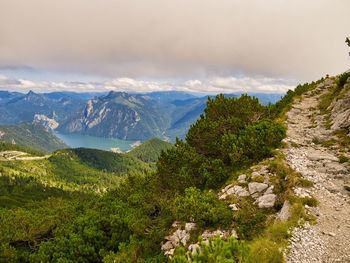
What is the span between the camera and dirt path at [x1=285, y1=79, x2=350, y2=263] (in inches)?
687

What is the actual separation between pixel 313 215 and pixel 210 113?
21956mm

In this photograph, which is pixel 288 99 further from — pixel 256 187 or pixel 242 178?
pixel 256 187

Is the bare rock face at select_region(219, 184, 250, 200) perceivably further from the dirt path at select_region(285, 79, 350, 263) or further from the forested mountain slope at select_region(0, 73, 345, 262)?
the dirt path at select_region(285, 79, 350, 263)

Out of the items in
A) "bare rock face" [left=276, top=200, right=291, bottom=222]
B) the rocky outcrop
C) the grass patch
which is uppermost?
the rocky outcrop

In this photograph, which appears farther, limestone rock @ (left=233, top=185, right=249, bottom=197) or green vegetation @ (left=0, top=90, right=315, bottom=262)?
limestone rock @ (left=233, top=185, right=249, bottom=197)

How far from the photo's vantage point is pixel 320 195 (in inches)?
898

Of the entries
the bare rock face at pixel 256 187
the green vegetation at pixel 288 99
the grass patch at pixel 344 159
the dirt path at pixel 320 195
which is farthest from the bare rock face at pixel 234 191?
the green vegetation at pixel 288 99

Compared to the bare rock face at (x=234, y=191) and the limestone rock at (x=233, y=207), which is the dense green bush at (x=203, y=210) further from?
the bare rock face at (x=234, y=191)

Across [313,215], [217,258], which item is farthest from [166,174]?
[217,258]

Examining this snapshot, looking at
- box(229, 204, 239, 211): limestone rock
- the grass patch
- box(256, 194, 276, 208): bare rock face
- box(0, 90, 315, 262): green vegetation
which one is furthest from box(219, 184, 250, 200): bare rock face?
the grass patch

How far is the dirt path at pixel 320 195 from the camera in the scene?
57.2 feet

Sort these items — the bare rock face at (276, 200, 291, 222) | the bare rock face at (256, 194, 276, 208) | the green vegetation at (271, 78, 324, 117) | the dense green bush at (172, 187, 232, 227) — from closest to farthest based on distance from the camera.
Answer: the bare rock face at (276, 200, 291, 222)
the dense green bush at (172, 187, 232, 227)
the bare rock face at (256, 194, 276, 208)
the green vegetation at (271, 78, 324, 117)

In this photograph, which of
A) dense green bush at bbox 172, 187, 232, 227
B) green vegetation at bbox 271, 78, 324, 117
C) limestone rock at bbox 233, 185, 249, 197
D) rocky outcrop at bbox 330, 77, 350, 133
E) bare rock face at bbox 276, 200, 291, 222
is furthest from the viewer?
green vegetation at bbox 271, 78, 324, 117

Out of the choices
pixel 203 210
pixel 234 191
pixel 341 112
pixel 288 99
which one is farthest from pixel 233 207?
pixel 288 99
